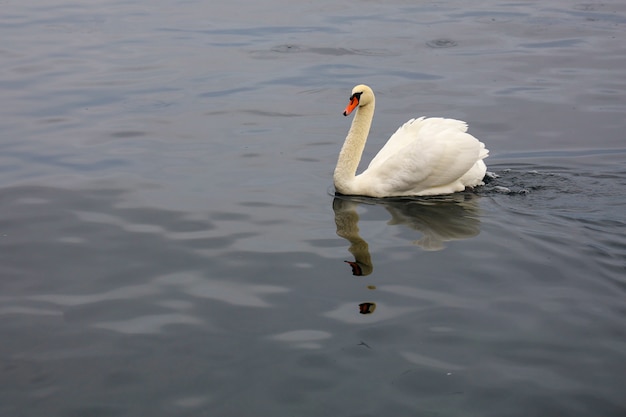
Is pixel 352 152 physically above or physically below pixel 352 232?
above

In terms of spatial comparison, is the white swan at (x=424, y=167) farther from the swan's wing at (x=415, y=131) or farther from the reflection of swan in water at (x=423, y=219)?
the reflection of swan in water at (x=423, y=219)

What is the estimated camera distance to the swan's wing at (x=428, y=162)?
10.3 m

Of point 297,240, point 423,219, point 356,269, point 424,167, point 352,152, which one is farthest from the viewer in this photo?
point 352,152

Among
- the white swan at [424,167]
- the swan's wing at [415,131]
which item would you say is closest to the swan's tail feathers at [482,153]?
the white swan at [424,167]

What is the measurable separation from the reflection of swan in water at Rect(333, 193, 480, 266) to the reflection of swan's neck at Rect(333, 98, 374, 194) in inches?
7.1

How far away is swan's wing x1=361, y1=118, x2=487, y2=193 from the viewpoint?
10.3 m

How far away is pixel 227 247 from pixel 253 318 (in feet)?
5.49

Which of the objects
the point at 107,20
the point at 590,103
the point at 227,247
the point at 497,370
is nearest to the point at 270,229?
the point at 227,247

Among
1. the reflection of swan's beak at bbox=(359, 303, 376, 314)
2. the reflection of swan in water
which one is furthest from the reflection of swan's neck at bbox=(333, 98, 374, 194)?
the reflection of swan's beak at bbox=(359, 303, 376, 314)

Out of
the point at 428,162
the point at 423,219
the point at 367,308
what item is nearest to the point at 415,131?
the point at 428,162

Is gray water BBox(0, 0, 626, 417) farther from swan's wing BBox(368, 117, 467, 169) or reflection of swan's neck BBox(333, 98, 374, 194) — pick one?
swan's wing BBox(368, 117, 467, 169)

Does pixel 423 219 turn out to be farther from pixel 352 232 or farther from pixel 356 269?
pixel 356 269

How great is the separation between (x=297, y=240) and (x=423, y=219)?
4.63 ft

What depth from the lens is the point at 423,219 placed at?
9648mm
